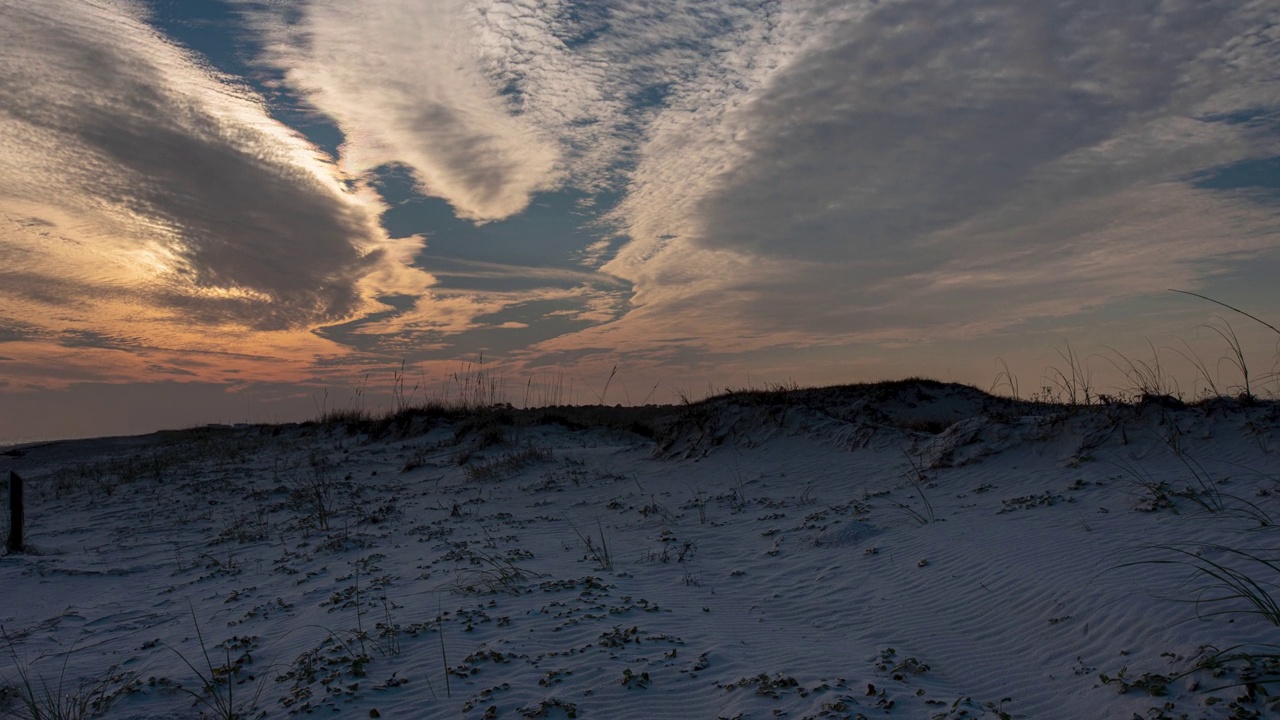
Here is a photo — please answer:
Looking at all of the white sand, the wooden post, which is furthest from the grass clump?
the wooden post

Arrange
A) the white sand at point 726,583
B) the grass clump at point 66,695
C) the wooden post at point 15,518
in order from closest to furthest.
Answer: the white sand at point 726,583
the grass clump at point 66,695
the wooden post at point 15,518

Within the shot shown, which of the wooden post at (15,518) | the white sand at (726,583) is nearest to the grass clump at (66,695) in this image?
→ the white sand at (726,583)

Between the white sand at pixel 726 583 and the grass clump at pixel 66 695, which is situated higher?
the white sand at pixel 726 583

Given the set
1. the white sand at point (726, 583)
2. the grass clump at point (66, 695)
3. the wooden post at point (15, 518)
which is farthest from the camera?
the wooden post at point (15, 518)

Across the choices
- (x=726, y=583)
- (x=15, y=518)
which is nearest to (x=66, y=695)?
(x=726, y=583)

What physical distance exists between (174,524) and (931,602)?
1185 centimetres

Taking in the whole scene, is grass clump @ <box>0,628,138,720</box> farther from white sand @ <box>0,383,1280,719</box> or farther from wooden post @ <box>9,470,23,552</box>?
wooden post @ <box>9,470,23,552</box>

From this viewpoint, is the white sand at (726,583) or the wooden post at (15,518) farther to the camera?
the wooden post at (15,518)

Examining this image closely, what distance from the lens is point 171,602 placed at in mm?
7832

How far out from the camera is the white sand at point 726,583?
15.1 ft

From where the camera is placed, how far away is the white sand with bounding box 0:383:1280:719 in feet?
15.1

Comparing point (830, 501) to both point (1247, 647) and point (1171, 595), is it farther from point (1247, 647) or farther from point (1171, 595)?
point (1247, 647)

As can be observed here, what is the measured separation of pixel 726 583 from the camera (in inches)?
285

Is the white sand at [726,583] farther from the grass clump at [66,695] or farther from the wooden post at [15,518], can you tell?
the wooden post at [15,518]
